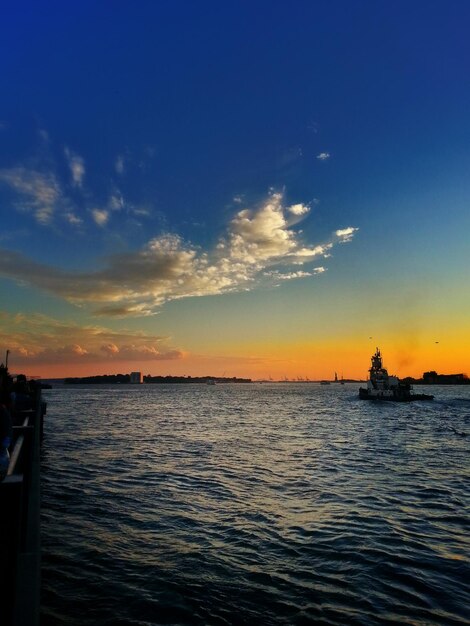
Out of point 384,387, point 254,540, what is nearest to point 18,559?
point 254,540

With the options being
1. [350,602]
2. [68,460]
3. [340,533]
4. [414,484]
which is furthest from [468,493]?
[68,460]

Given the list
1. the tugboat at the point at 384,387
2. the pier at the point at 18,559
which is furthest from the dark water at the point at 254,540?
the tugboat at the point at 384,387

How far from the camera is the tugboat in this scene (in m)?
98.8

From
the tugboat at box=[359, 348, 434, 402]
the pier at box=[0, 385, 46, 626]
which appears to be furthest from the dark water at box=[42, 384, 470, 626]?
the tugboat at box=[359, 348, 434, 402]

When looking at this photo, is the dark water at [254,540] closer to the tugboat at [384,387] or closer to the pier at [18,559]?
the pier at [18,559]

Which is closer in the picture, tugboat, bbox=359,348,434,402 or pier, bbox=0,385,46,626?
pier, bbox=0,385,46,626

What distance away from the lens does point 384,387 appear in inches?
4117

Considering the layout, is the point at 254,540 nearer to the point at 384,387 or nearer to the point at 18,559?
the point at 18,559

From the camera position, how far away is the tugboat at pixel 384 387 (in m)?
98.8

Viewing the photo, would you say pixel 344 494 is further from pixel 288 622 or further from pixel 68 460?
pixel 68 460

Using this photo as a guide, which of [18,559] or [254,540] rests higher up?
[18,559]

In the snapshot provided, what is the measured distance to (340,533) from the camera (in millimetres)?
12422

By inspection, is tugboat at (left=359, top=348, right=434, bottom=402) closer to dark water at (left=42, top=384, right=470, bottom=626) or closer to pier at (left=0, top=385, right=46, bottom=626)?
dark water at (left=42, top=384, right=470, bottom=626)

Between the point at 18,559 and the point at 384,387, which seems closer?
the point at 18,559
